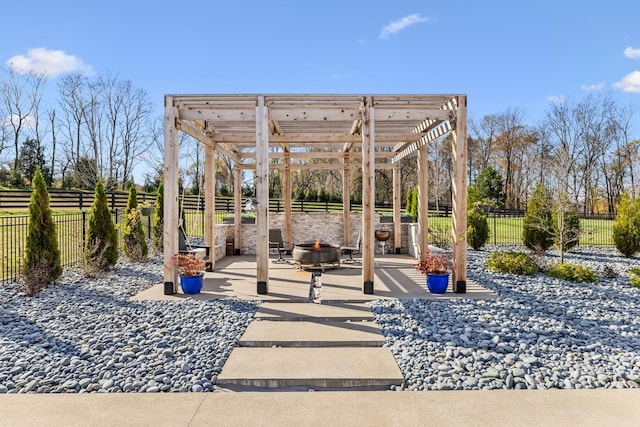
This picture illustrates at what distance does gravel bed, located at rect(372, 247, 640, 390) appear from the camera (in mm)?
3316

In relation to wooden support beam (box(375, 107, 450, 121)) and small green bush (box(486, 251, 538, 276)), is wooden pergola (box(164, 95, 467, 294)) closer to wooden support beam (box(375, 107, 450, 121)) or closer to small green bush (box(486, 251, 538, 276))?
wooden support beam (box(375, 107, 450, 121))

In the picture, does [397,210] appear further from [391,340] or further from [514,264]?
[391,340]

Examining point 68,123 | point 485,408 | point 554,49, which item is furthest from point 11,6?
point 68,123

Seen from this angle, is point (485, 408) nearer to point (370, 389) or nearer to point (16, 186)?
point (370, 389)

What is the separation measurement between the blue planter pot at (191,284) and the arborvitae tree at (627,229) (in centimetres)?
1198

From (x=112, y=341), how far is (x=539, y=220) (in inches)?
438

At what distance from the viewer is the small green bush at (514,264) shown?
805 cm

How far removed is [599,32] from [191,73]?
14.7 metres

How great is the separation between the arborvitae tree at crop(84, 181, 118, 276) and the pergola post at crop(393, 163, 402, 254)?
24.2ft

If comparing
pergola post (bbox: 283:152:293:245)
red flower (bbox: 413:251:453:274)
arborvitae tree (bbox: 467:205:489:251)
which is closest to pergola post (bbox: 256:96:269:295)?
red flower (bbox: 413:251:453:274)

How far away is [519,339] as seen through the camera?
4199 mm

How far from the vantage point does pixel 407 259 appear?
10.2 m

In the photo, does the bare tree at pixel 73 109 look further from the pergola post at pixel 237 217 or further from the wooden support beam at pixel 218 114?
the wooden support beam at pixel 218 114

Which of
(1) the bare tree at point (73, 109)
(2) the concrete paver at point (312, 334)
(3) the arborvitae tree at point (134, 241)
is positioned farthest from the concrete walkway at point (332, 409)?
(1) the bare tree at point (73, 109)
